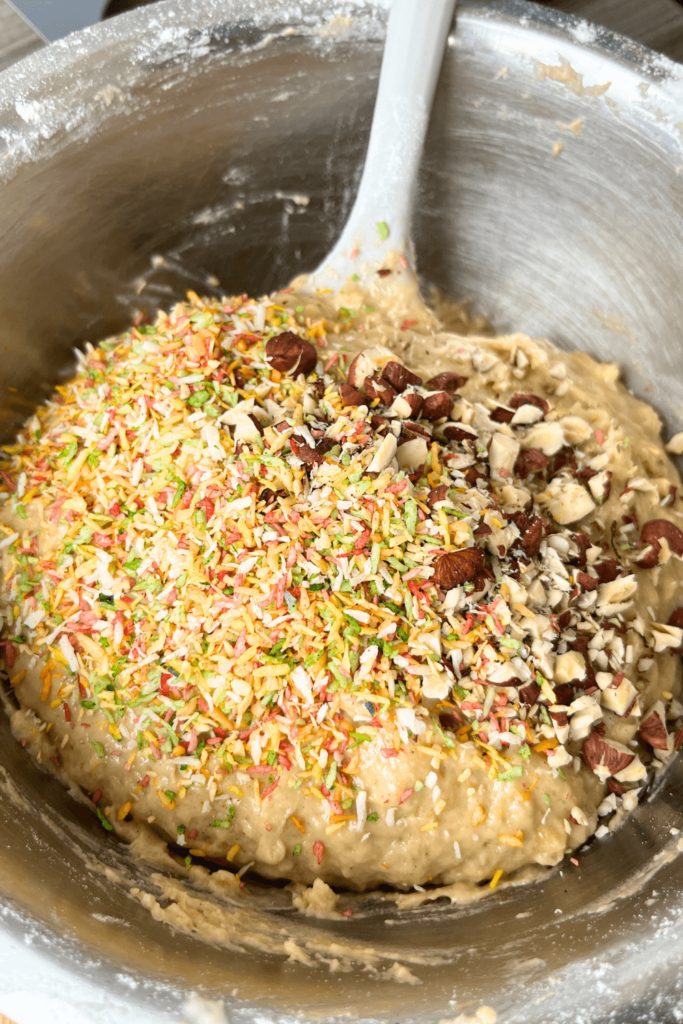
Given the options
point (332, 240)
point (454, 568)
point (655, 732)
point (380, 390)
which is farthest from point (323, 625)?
point (332, 240)

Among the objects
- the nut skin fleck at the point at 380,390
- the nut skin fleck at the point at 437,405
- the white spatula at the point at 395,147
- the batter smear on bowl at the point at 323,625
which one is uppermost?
the white spatula at the point at 395,147

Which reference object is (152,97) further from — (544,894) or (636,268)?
(544,894)

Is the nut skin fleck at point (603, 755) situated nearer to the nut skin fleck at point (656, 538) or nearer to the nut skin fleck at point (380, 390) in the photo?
the nut skin fleck at point (656, 538)

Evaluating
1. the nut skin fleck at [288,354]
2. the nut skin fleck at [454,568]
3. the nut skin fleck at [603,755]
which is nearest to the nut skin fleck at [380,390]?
the nut skin fleck at [288,354]

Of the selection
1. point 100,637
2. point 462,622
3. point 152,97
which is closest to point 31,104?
point 152,97

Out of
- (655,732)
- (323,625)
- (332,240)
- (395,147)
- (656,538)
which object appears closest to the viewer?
(323,625)

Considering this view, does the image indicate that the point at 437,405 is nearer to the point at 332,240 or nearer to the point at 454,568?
the point at 454,568
